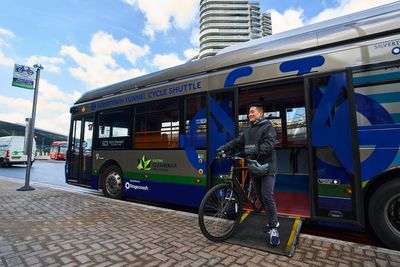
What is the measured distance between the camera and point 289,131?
5.34m

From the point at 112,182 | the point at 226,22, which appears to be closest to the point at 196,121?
the point at 112,182

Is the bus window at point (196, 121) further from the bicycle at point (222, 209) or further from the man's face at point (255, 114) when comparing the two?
the man's face at point (255, 114)

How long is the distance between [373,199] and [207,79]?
350cm

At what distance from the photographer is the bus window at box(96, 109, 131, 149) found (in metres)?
6.87

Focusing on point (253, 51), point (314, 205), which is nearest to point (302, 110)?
point (253, 51)

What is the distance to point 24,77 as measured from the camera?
9.17m

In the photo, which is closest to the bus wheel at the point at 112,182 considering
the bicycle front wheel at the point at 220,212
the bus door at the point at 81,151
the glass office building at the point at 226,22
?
the bus door at the point at 81,151

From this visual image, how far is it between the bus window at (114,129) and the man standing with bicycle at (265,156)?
13.1 feet

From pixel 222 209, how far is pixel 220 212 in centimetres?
5

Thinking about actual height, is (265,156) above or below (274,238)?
above

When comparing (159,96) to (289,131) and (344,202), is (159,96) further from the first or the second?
(344,202)

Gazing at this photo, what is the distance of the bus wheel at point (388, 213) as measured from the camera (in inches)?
135

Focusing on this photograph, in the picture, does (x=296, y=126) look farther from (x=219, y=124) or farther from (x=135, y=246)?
(x=135, y=246)

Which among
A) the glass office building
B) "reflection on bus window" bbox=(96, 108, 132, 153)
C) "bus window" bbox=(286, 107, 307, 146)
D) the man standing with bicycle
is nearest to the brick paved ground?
the man standing with bicycle
